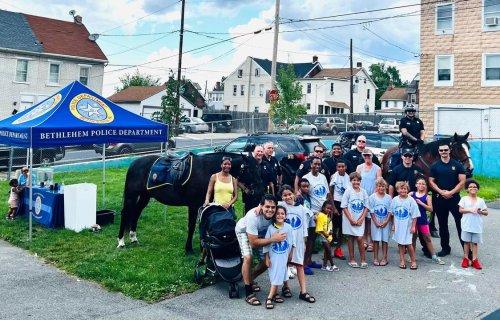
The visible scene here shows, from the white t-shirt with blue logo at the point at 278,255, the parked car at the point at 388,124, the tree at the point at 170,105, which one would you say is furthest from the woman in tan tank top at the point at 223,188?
the parked car at the point at 388,124

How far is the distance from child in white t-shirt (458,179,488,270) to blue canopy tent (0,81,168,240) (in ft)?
22.4

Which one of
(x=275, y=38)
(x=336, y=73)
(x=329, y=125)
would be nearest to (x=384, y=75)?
(x=336, y=73)

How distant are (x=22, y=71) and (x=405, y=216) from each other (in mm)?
34249

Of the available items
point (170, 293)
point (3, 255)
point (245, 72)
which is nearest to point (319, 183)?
point (170, 293)

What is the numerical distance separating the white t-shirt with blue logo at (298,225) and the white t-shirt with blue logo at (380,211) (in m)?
1.77

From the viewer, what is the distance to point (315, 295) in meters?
6.90

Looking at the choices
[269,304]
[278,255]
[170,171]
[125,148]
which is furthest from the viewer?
[125,148]

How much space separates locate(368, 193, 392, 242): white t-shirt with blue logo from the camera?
8367 millimetres

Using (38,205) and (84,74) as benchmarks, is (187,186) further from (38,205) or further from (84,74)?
(84,74)

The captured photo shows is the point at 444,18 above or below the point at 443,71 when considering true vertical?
above

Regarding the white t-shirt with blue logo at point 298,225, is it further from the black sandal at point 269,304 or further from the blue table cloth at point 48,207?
the blue table cloth at point 48,207

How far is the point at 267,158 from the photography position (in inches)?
365

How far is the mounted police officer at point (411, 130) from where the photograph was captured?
1098cm

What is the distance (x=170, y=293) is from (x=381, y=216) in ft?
12.3
